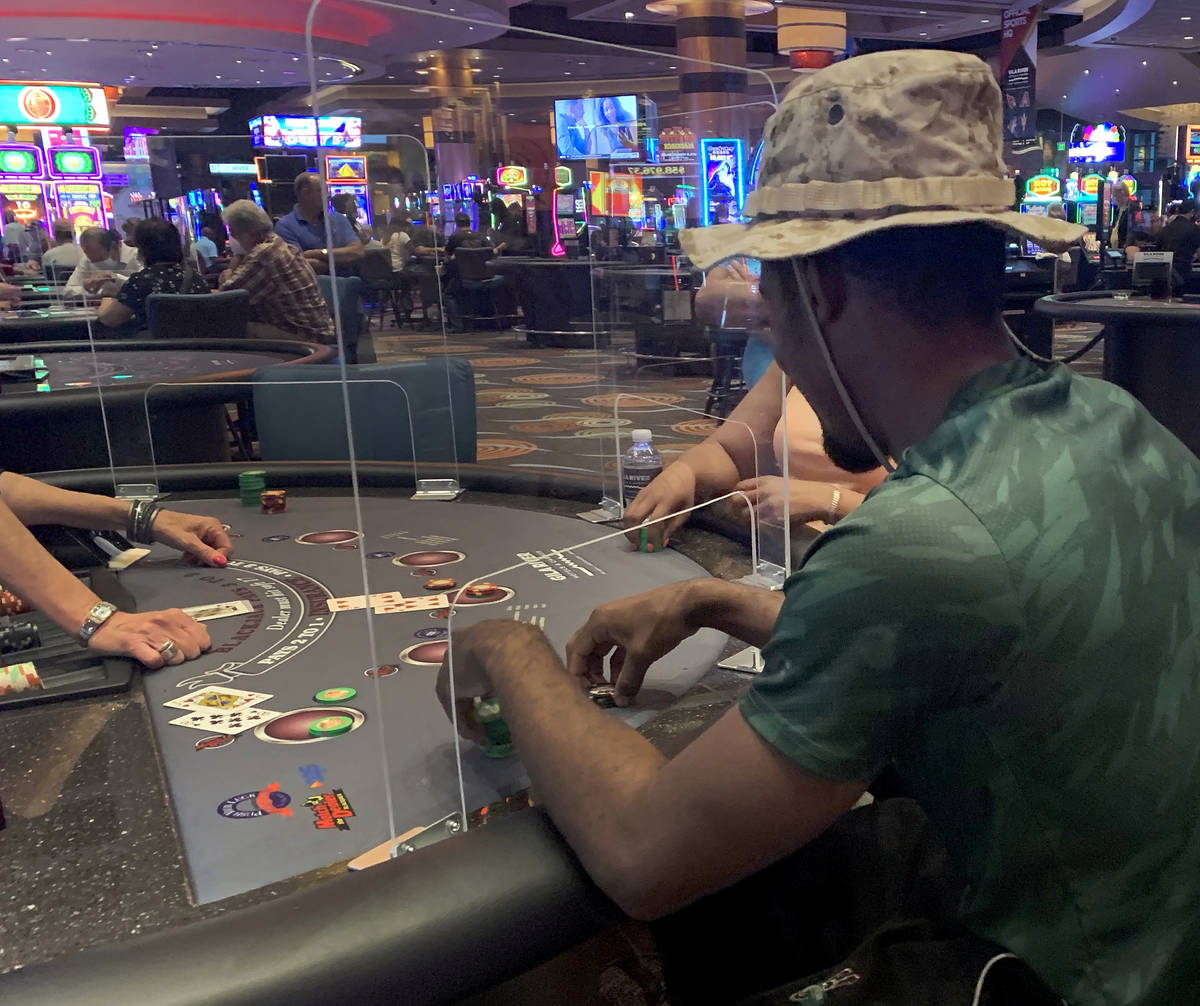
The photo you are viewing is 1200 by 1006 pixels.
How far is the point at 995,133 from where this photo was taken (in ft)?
2.75

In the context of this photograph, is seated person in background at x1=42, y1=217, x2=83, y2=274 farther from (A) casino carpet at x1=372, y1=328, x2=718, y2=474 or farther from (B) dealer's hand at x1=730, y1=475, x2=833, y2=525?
(B) dealer's hand at x1=730, y1=475, x2=833, y2=525

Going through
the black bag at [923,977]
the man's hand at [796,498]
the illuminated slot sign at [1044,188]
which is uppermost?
the illuminated slot sign at [1044,188]

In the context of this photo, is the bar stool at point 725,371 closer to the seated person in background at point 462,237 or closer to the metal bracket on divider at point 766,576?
the metal bracket on divider at point 766,576

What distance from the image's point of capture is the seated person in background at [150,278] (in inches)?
169

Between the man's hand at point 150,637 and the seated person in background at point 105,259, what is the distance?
3.32 metres

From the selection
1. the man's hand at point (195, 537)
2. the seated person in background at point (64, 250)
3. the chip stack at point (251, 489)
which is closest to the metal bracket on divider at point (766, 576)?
the man's hand at point (195, 537)

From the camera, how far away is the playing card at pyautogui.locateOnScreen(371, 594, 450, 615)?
135cm

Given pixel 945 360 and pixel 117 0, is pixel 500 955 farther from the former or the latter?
pixel 117 0

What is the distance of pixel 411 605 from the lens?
1.37 m

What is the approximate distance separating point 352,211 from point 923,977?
1000mm

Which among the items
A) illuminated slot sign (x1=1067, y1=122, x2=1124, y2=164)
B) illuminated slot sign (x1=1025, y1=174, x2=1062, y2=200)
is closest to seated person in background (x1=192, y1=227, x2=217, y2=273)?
illuminated slot sign (x1=1025, y1=174, x2=1062, y2=200)

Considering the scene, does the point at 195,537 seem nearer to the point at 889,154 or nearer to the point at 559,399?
the point at 559,399

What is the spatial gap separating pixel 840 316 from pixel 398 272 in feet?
3.54

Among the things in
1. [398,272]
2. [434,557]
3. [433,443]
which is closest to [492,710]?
[434,557]
